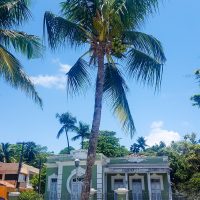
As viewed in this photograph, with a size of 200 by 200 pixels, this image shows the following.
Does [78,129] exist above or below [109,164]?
above

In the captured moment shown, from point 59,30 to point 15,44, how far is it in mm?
1648

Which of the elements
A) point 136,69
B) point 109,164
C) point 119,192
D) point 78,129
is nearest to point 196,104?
point 109,164

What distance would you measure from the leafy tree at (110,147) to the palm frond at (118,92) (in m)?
33.4

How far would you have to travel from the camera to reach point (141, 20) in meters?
12.8

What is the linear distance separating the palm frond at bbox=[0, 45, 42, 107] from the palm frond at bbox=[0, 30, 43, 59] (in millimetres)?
626

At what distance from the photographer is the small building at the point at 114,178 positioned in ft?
84.3

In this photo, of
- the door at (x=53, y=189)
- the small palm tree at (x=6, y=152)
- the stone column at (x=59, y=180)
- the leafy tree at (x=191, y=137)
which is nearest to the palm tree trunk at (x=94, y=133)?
the stone column at (x=59, y=180)

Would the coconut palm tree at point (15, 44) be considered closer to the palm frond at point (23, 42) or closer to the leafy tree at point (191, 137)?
the palm frond at point (23, 42)

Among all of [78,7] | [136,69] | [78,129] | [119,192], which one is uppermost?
[78,129]

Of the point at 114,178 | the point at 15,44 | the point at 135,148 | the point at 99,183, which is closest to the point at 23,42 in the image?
the point at 15,44

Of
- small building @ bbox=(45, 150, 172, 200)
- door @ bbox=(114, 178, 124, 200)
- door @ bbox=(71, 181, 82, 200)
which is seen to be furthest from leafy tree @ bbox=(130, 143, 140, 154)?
door @ bbox=(71, 181, 82, 200)

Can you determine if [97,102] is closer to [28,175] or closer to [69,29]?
[69,29]

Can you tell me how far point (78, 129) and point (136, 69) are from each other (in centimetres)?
4025

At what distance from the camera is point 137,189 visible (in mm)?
26578
